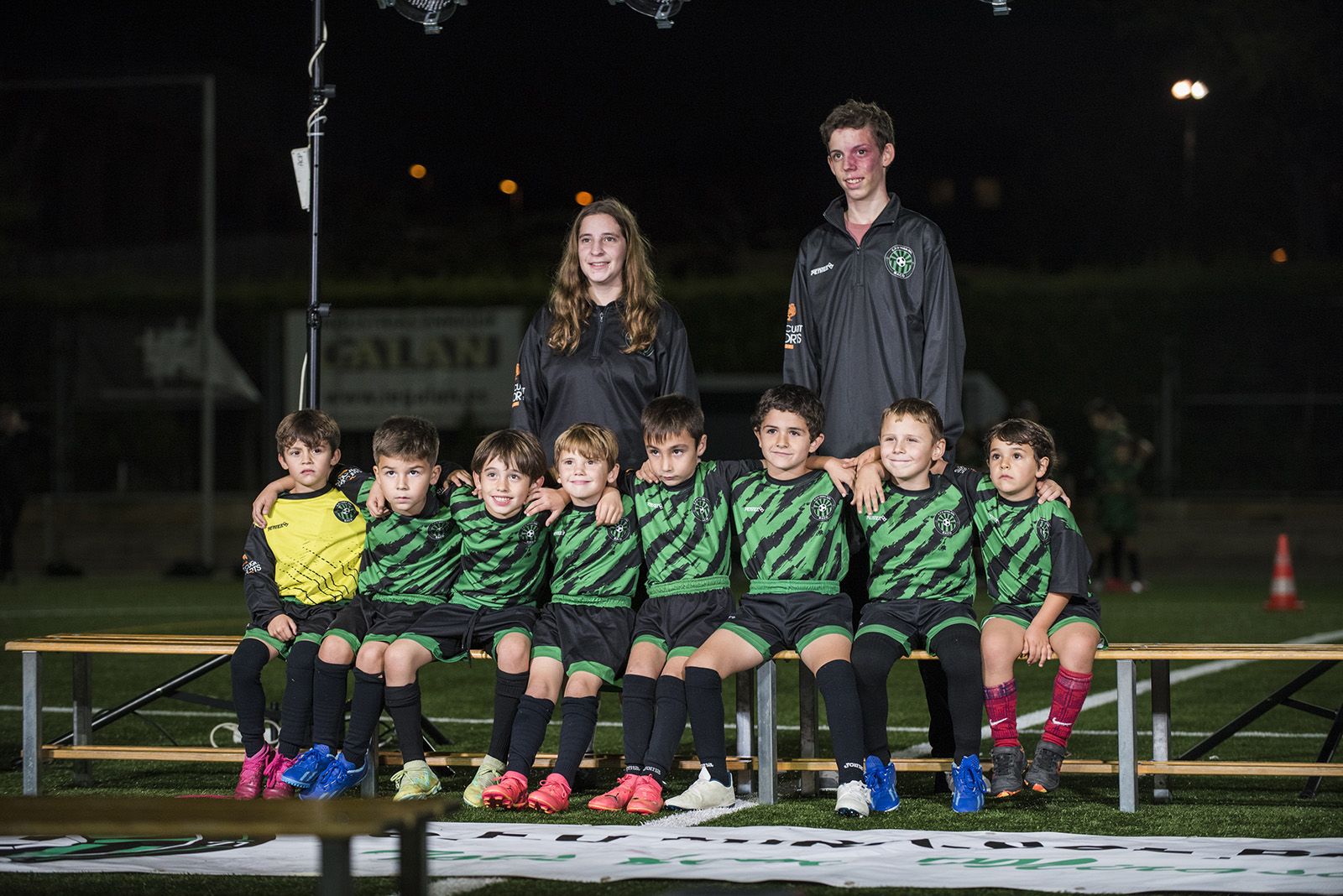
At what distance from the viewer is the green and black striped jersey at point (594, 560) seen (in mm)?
5285

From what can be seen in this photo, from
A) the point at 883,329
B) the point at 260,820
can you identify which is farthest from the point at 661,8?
the point at 260,820

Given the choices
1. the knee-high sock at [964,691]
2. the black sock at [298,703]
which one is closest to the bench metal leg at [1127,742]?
the knee-high sock at [964,691]

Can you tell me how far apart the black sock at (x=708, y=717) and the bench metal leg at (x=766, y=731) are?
0.14 m

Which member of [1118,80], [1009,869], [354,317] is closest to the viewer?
[1009,869]

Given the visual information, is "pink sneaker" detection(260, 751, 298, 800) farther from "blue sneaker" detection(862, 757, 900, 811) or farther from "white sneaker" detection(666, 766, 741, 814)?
"blue sneaker" detection(862, 757, 900, 811)

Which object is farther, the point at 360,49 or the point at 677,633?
the point at 360,49

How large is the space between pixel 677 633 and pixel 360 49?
27.4 m

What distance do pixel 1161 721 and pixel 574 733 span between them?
1895 mm

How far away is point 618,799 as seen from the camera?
4914 mm

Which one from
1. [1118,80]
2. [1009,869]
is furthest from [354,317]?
[1009,869]

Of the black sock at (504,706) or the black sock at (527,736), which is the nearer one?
the black sock at (527,736)

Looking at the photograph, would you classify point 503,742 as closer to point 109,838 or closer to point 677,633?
point 677,633

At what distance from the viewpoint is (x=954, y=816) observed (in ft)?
15.8

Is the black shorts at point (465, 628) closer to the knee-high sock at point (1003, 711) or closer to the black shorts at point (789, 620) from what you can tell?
the black shorts at point (789, 620)
